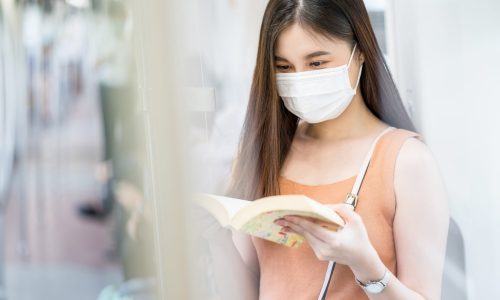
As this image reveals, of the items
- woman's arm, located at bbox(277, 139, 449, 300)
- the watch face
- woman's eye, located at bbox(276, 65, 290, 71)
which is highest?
woman's eye, located at bbox(276, 65, 290, 71)

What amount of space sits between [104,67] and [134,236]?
329 mm

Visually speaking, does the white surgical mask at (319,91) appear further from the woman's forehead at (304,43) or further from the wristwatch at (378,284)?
the wristwatch at (378,284)

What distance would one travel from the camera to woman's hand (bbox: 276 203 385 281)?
34.2 inches

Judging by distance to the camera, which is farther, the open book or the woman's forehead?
the woman's forehead

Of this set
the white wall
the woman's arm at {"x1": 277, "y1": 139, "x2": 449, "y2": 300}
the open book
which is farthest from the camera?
the white wall

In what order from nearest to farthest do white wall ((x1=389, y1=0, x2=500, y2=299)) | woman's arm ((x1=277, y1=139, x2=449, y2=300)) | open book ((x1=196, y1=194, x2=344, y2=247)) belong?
open book ((x1=196, y1=194, x2=344, y2=247))
woman's arm ((x1=277, y1=139, x2=449, y2=300))
white wall ((x1=389, y1=0, x2=500, y2=299))

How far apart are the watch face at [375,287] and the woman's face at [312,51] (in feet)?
1.02

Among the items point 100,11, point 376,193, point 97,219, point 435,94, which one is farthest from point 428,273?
point 100,11

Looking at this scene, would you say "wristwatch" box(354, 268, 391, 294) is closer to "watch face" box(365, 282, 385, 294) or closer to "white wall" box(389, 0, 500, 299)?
"watch face" box(365, 282, 385, 294)

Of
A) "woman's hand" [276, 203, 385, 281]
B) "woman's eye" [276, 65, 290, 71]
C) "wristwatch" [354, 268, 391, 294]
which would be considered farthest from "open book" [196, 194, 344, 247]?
"woman's eye" [276, 65, 290, 71]

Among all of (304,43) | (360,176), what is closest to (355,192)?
(360,176)

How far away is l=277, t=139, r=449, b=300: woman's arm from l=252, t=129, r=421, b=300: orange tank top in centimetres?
2

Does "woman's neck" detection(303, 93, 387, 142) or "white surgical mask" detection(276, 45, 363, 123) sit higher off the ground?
"white surgical mask" detection(276, 45, 363, 123)

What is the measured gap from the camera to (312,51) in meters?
0.95
